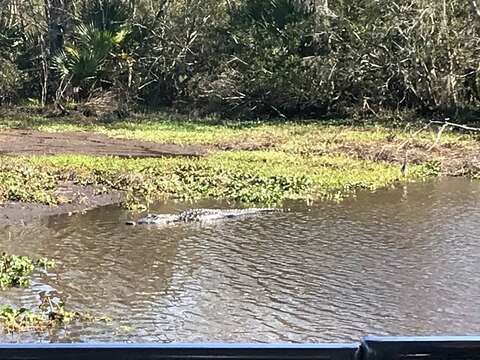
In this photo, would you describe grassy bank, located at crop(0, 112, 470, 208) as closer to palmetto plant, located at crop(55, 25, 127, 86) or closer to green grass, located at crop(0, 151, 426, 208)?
green grass, located at crop(0, 151, 426, 208)

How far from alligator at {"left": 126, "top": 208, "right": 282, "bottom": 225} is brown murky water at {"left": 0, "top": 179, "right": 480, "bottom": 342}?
8.8 inches

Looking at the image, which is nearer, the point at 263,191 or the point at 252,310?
the point at 252,310

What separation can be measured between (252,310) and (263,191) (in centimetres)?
558

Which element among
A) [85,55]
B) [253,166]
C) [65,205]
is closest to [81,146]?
[253,166]

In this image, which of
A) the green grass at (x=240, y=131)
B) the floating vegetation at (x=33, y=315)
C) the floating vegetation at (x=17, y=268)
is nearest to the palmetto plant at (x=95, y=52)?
the green grass at (x=240, y=131)

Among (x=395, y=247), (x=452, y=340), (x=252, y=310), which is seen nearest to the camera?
(x=452, y=340)

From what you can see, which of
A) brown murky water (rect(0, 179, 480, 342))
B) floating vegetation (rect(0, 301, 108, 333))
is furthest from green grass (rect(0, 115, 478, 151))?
floating vegetation (rect(0, 301, 108, 333))

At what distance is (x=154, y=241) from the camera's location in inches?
358

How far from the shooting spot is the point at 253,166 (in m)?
14.5

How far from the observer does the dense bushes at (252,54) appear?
20938 mm

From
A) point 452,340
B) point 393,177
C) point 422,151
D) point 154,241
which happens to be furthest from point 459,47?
point 452,340

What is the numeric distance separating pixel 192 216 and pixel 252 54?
14.8 meters

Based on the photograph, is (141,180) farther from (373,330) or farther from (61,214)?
(373,330)

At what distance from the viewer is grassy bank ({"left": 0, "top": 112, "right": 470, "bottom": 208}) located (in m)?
12.1
